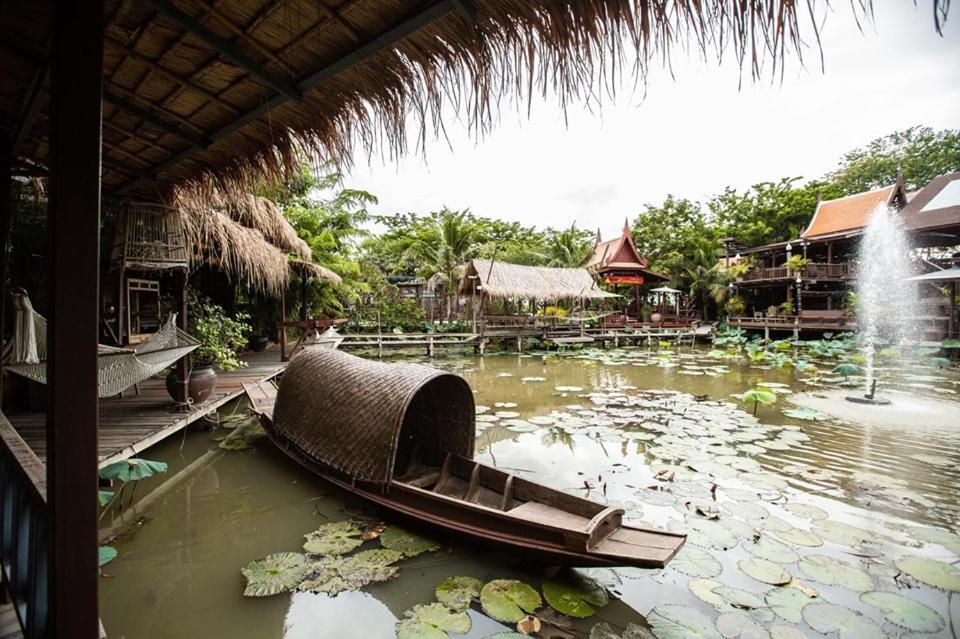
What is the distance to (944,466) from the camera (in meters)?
4.79

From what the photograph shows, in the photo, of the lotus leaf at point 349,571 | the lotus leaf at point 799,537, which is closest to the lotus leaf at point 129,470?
the lotus leaf at point 349,571

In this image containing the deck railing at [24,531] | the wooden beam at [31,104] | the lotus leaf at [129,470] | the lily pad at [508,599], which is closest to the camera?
the deck railing at [24,531]

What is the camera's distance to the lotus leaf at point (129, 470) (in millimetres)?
3275

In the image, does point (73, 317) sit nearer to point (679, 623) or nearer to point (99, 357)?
point (679, 623)

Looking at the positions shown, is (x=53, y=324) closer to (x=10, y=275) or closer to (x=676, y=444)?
(x=676, y=444)

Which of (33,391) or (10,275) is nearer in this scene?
(33,391)

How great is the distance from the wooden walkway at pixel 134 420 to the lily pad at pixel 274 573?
178 cm

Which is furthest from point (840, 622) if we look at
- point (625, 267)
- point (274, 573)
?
point (625, 267)

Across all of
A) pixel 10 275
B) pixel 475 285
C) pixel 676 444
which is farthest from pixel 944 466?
pixel 475 285

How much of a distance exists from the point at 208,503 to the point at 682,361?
1315 cm

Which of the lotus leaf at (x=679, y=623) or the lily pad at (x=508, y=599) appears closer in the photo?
the lotus leaf at (x=679, y=623)

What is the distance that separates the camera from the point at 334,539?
10.9ft

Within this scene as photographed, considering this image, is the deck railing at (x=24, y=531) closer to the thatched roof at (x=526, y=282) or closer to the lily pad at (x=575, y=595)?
the lily pad at (x=575, y=595)

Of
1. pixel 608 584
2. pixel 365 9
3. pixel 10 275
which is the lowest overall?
pixel 608 584
